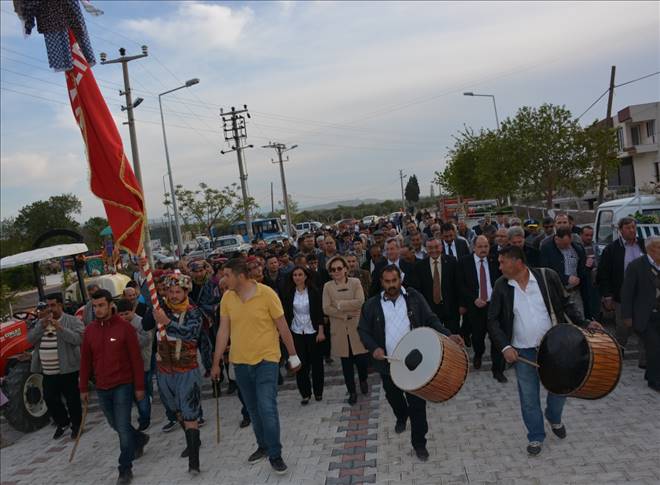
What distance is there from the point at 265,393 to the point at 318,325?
1866 millimetres

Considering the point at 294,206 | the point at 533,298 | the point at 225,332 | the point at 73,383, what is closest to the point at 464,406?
the point at 533,298

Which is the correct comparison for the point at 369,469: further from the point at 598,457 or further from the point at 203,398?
the point at 203,398

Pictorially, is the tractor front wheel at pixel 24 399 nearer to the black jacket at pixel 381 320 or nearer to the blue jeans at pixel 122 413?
the blue jeans at pixel 122 413

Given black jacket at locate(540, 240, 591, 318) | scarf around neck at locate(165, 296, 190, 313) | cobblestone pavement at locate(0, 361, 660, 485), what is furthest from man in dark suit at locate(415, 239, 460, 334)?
scarf around neck at locate(165, 296, 190, 313)

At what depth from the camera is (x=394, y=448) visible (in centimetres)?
554

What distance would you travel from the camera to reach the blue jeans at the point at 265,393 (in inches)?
208

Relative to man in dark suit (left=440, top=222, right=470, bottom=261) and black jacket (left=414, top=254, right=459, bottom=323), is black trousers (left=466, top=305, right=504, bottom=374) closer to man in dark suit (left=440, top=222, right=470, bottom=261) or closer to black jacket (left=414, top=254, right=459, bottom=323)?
black jacket (left=414, top=254, right=459, bottom=323)

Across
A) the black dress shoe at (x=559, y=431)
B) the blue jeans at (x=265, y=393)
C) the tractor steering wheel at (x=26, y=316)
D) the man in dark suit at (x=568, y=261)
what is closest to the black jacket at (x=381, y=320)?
the blue jeans at (x=265, y=393)

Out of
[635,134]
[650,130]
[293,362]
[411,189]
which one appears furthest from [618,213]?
[411,189]

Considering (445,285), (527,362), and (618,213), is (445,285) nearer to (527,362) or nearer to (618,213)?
(527,362)

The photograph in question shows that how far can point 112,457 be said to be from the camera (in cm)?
649

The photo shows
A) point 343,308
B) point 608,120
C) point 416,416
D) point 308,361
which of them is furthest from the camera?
point 608,120

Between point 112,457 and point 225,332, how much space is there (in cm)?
238

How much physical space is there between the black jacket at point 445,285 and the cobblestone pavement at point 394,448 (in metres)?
0.90
